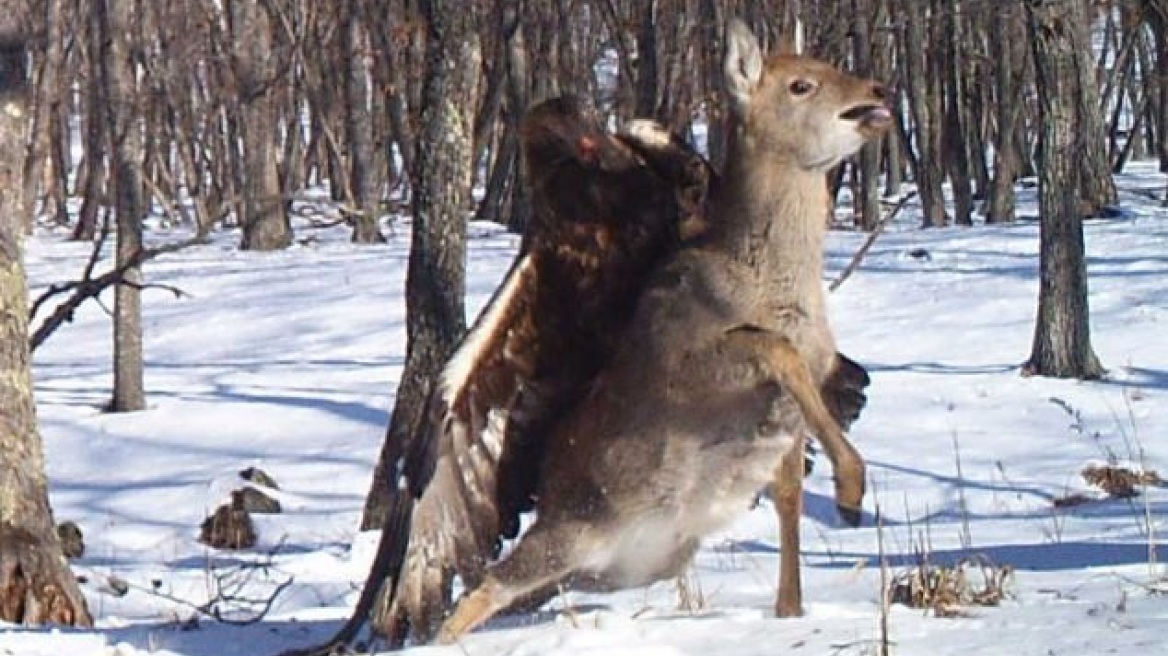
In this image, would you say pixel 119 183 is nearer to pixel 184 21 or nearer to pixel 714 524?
pixel 714 524

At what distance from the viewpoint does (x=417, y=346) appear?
11047 millimetres

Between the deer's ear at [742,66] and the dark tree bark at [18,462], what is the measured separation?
365 centimetres

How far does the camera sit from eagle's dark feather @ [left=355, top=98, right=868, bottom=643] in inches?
244

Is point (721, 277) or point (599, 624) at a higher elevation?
point (721, 277)

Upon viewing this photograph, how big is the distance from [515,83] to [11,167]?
24.8 meters

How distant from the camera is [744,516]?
246 inches

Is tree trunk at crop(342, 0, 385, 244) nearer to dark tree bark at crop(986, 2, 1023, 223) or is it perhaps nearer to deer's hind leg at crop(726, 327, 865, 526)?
dark tree bark at crop(986, 2, 1023, 223)

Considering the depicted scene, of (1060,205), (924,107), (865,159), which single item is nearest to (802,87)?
(1060,205)

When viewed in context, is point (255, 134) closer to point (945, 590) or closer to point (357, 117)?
point (357, 117)

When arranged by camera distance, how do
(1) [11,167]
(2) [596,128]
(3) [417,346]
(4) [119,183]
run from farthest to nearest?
1. (4) [119,183]
2. (3) [417,346]
3. (1) [11,167]
4. (2) [596,128]

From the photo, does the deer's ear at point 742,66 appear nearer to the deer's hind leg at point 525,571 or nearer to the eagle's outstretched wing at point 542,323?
the eagle's outstretched wing at point 542,323

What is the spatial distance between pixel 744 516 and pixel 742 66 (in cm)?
125

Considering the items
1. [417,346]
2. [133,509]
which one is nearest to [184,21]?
[133,509]

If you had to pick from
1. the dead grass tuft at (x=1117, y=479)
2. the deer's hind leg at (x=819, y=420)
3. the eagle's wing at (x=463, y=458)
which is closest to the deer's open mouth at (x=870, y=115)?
the deer's hind leg at (x=819, y=420)
